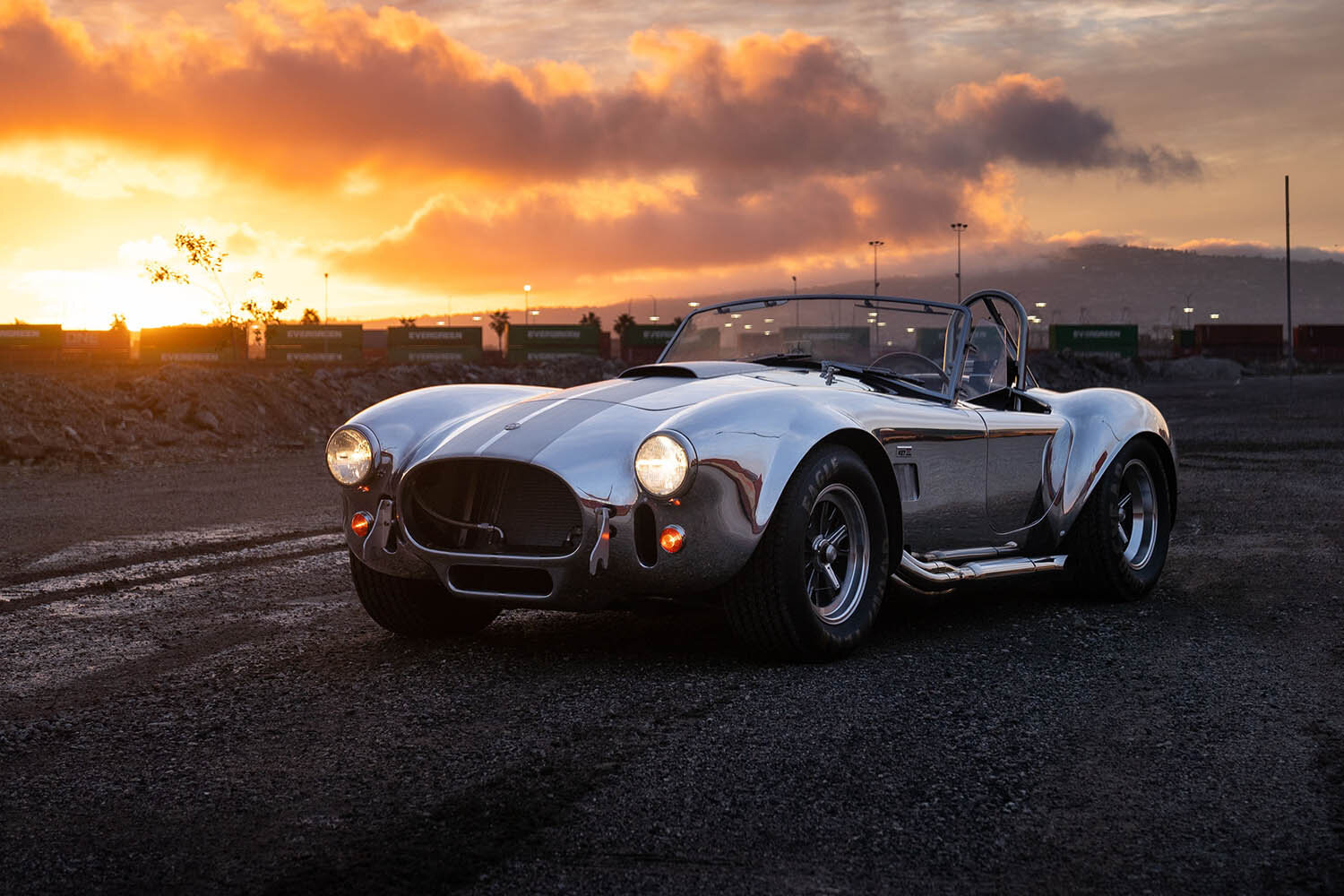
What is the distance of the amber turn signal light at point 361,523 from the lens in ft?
16.9

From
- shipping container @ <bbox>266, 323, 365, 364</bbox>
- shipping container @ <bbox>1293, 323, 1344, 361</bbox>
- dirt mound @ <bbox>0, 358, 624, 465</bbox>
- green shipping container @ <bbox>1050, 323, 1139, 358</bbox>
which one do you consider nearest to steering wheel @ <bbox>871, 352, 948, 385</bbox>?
dirt mound @ <bbox>0, 358, 624, 465</bbox>

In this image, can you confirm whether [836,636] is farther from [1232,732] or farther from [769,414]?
[1232,732]

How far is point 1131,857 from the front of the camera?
298cm

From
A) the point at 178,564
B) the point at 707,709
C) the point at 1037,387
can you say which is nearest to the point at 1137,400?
the point at 1037,387

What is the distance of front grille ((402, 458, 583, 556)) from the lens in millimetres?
4812

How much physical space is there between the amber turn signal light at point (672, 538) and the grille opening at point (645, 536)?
1.8 inches

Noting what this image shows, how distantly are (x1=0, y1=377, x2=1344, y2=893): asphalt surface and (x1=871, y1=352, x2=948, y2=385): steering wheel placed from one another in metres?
1.07

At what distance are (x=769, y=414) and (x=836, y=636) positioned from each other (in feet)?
2.71

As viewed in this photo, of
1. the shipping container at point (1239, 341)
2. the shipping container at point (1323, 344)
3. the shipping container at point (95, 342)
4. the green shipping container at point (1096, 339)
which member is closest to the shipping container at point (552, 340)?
the shipping container at point (95, 342)

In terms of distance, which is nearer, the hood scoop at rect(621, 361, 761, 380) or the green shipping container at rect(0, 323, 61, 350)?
the hood scoop at rect(621, 361, 761, 380)

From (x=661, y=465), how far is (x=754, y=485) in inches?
12.6

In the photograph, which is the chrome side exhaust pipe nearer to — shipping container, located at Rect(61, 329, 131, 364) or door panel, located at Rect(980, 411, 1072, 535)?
door panel, located at Rect(980, 411, 1072, 535)

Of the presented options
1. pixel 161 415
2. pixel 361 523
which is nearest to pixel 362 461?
pixel 361 523

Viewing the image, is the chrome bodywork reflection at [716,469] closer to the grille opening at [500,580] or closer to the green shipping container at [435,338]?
the grille opening at [500,580]
